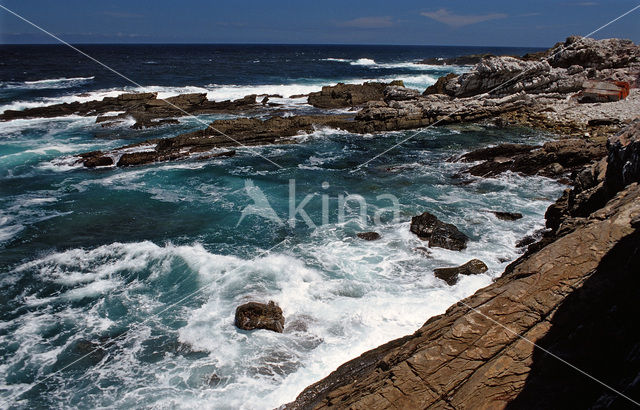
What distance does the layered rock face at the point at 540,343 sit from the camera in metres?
3.86

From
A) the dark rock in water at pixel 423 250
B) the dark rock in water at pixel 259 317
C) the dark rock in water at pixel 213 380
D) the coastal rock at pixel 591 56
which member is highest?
the coastal rock at pixel 591 56

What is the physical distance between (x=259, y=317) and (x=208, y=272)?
2.81 m

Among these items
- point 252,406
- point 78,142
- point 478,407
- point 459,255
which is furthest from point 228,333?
point 78,142

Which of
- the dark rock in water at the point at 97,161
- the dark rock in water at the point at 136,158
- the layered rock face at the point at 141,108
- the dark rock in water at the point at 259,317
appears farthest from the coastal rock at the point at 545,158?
the layered rock face at the point at 141,108

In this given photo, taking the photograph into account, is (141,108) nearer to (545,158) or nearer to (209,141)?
(209,141)

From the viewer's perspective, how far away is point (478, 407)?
4074 mm

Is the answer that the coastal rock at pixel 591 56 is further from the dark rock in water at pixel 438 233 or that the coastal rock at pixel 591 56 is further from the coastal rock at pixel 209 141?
the dark rock in water at pixel 438 233

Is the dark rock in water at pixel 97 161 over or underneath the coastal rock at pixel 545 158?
underneath

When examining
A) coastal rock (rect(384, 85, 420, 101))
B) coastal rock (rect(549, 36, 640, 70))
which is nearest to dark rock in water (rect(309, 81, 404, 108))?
coastal rock (rect(384, 85, 420, 101))

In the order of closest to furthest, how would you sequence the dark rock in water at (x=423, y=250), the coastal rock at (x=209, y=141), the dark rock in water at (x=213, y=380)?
1. the dark rock in water at (x=213, y=380)
2. the dark rock in water at (x=423, y=250)
3. the coastal rock at (x=209, y=141)

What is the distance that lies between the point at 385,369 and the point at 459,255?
6.55 metres

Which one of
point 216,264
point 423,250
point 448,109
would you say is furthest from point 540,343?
point 448,109

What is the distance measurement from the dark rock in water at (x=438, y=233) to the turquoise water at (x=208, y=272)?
1.46 feet

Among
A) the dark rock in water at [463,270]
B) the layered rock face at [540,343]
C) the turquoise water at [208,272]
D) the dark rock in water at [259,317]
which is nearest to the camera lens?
the layered rock face at [540,343]
